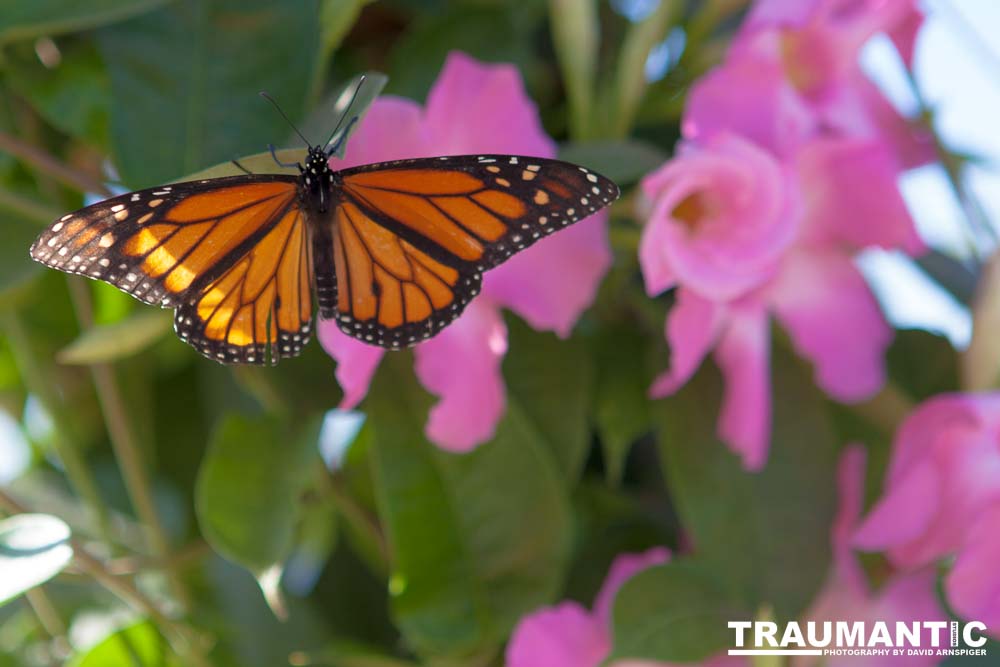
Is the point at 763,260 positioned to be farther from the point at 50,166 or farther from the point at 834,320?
the point at 50,166

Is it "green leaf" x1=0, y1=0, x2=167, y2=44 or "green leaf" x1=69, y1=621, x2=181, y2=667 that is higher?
"green leaf" x1=0, y1=0, x2=167, y2=44

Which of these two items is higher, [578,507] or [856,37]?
[856,37]

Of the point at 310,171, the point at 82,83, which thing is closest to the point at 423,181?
the point at 310,171

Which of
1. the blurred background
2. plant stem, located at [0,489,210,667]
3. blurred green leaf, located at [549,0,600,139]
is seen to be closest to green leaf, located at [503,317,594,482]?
the blurred background

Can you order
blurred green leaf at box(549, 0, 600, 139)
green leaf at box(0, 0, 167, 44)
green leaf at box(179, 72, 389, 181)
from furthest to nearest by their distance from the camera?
blurred green leaf at box(549, 0, 600, 139) < green leaf at box(0, 0, 167, 44) < green leaf at box(179, 72, 389, 181)

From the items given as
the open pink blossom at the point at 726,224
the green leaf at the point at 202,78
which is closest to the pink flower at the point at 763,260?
the open pink blossom at the point at 726,224

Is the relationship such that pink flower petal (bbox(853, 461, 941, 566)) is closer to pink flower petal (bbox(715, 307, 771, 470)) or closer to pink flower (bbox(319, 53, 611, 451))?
pink flower petal (bbox(715, 307, 771, 470))

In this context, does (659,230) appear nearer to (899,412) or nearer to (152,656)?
(899,412)
